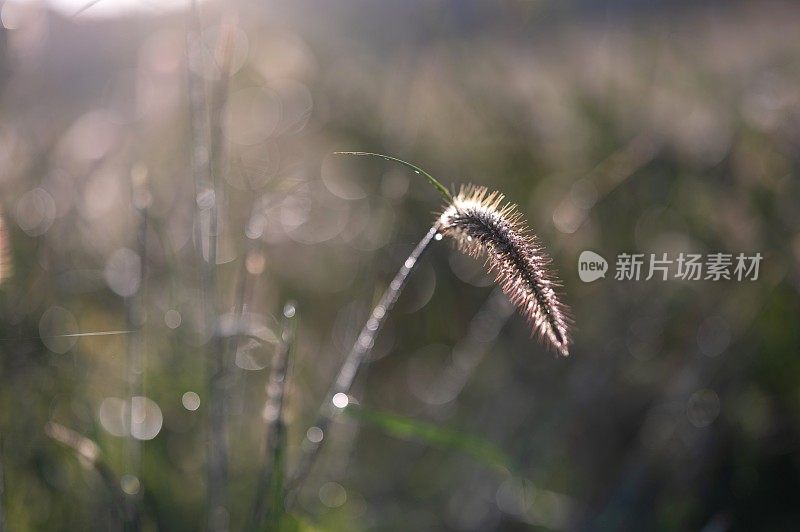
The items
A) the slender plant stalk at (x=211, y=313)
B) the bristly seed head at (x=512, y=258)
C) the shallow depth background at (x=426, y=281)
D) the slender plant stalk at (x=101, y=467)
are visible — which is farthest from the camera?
the shallow depth background at (x=426, y=281)

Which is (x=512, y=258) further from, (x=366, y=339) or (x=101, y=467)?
(x=101, y=467)

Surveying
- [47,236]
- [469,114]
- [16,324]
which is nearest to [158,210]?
[47,236]

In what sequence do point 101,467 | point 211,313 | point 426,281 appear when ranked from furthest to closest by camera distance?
point 426,281 < point 211,313 < point 101,467

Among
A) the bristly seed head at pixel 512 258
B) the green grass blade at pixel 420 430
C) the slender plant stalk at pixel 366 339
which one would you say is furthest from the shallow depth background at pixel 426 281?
the bristly seed head at pixel 512 258

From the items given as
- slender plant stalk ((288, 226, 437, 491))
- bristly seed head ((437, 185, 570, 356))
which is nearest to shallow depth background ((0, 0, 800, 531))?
slender plant stalk ((288, 226, 437, 491))

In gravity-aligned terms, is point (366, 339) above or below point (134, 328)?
above

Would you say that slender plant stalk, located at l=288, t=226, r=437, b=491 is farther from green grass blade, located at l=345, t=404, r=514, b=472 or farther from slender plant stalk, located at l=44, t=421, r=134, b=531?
slender plant stalk, located at l=44, t=421, r=134, b=531

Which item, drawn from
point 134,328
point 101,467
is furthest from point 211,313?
point 101,467

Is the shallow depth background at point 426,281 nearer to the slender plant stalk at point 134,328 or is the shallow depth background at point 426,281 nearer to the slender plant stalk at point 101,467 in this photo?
the slender plant stalk at point 134,328

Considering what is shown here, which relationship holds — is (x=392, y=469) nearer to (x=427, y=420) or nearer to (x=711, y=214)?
(x=427, y=420)
